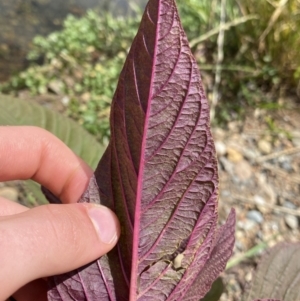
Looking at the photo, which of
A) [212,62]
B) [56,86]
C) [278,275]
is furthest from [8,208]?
[212,62]

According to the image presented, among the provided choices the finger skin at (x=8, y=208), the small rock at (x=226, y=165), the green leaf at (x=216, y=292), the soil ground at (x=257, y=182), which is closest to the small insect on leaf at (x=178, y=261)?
the green leaf at (x=216, y=292)

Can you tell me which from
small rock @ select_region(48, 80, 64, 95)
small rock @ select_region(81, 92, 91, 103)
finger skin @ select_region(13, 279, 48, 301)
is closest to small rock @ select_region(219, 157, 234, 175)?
small rock @ select_region(81, 92, 91, 103)

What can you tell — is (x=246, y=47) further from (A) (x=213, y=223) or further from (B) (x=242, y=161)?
(A) (x=213, y=223)

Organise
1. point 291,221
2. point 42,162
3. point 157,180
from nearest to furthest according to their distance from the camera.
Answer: point 157,180, point 42,162, point 291,221

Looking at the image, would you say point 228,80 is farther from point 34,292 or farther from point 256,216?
point 34,292

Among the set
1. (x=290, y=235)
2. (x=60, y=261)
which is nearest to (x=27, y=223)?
(x=60, y=261)

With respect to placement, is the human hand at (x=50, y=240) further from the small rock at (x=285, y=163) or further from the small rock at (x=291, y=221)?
the small rock at (x=285, y=163)
